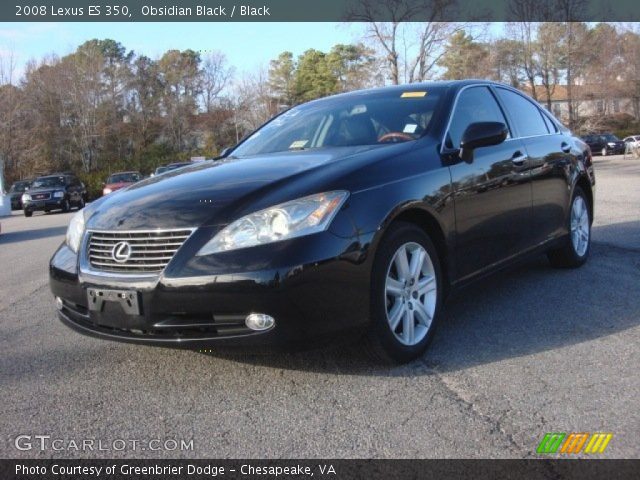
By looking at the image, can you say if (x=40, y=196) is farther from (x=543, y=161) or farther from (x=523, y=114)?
(x=543, y=161)

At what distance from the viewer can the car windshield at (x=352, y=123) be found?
4188mm

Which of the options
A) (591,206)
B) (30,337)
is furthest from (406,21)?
(30,337)

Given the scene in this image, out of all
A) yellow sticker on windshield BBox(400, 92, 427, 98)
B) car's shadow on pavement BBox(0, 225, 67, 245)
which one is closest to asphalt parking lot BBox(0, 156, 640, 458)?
yellow sticker on windshield BBox(400, 92, 427, 98)

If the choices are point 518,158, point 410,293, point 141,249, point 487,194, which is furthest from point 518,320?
point 141,249

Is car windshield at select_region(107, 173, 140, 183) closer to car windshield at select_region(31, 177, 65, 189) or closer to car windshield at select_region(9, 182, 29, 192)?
car windshield at select_region(31, 177, 65, 189)

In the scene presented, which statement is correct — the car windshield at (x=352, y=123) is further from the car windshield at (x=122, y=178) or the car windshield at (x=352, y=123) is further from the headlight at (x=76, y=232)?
the car windshield at (x=122, y=178)

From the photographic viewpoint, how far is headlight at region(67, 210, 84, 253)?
144 inches

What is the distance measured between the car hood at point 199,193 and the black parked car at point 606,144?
48.3 metres

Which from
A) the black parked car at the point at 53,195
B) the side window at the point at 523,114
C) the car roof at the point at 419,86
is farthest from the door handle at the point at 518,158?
the black parked car at the point at 53,195

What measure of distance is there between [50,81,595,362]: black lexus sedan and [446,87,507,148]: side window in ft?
0.05

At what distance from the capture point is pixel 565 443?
258cm

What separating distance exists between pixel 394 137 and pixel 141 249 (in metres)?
1.77

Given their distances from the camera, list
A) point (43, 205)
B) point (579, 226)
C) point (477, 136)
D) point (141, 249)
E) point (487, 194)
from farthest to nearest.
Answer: point (43, 205) → point (579, 226) → point (487, 194) → point (477, 136) → point (141, 249)

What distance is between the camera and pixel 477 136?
402 cm
